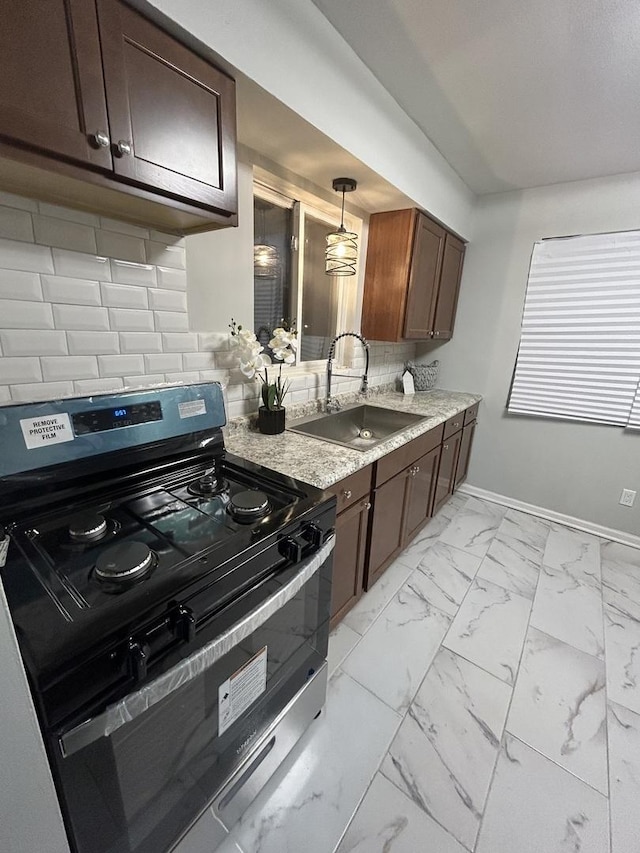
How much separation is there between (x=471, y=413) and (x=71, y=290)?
2735 mm

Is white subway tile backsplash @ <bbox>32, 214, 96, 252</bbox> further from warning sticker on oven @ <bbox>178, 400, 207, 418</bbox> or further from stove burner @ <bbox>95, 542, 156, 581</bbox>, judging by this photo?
stove burner @ <bbox>95, 542, 156, 581</bbox>

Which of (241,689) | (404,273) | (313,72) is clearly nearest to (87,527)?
(241,689)

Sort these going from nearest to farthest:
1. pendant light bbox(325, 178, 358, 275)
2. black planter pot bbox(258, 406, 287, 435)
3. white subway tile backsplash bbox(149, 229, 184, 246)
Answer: white subway tile backsplash bbox(149, 229, 184, 246) → black planter pot bbox(258, 406, 287, 435) → pendant light bbox(325, 178, 358, 275)

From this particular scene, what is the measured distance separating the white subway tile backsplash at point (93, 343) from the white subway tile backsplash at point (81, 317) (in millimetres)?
19

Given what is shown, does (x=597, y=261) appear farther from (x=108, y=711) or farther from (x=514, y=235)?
(x=108, y=711)

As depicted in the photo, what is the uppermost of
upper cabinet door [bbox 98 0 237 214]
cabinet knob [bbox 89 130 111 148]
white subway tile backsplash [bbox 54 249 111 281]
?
upper cabinet door [bbox 98 0 237 214]

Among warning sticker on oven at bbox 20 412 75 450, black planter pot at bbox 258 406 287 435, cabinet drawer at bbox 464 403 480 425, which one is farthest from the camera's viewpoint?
cabinet drawer at bbox 464 403 480 425

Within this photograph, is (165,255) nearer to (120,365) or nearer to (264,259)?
(120,365)

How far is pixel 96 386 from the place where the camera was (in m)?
1.16

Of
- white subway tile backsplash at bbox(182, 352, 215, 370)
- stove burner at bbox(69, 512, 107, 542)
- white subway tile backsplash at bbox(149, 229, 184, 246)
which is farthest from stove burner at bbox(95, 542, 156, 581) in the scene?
white subway tile backsplash at bbox(149, 229, 184, 246)

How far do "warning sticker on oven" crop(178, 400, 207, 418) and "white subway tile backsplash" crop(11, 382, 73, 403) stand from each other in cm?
32

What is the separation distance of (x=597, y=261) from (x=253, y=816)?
3376mm

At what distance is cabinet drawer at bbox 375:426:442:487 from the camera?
1660mm

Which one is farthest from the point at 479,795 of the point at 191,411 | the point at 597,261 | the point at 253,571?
the point at 597,261
